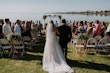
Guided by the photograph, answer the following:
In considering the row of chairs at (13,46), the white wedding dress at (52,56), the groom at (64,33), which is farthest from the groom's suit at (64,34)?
the row of chairs at (13,46)

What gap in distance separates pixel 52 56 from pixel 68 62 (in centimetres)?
167

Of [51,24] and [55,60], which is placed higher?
[51,24]

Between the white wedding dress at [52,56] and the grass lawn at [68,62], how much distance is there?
413 mm

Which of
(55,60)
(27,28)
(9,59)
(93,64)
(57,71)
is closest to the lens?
(57,71)

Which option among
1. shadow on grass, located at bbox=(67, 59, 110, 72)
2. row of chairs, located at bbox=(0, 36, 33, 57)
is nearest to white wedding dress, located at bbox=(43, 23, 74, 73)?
shadow on grass, located at bbox=(67, 59, 110, 72)

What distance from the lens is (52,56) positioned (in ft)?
39.4

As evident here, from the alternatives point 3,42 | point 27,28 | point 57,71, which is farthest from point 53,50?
point 27,28

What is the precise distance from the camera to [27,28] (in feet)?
56.1

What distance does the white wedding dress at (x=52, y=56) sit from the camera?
11680 mm

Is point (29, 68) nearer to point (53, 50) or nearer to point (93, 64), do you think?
point (53, 50)

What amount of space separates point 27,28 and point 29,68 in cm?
533

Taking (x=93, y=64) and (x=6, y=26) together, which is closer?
(x=93, y=64)

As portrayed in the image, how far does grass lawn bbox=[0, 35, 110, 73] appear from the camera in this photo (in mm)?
11844

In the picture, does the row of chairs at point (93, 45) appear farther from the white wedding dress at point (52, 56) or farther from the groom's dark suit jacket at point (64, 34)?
the white wedding dress at point (52, 56)
